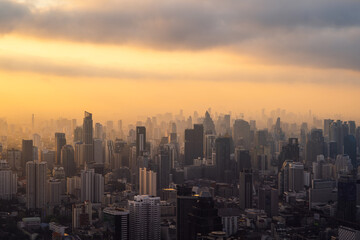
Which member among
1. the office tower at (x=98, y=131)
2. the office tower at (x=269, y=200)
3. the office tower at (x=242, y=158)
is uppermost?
the office tower at (x=98, y=131)

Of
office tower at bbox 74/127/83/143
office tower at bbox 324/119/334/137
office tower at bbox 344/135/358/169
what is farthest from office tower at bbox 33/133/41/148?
office tower at bbox 344/135/358/169

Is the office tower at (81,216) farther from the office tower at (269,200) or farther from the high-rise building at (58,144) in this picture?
the high-rise building at (58,144)

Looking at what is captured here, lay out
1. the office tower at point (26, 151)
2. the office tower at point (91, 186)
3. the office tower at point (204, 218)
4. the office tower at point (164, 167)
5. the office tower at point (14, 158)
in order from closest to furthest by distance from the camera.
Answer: the office tower at point (204, 218) < the office tower at point (91, 186) < the office tower at point (14, 158) < the office tower at point (26, 151) < the office tower at point (164, 167)

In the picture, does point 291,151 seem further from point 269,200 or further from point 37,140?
point 37,140

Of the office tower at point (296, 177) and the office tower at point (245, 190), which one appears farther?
the office tower at point (296, 177)

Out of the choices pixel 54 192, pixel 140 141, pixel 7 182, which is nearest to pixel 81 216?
pixel 54 192

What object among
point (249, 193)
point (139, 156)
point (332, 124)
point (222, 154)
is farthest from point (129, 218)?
point (332, 124)

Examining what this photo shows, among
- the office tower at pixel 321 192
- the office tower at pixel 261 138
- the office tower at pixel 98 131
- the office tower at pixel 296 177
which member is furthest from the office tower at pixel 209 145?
the office tower at pixel 321 192
